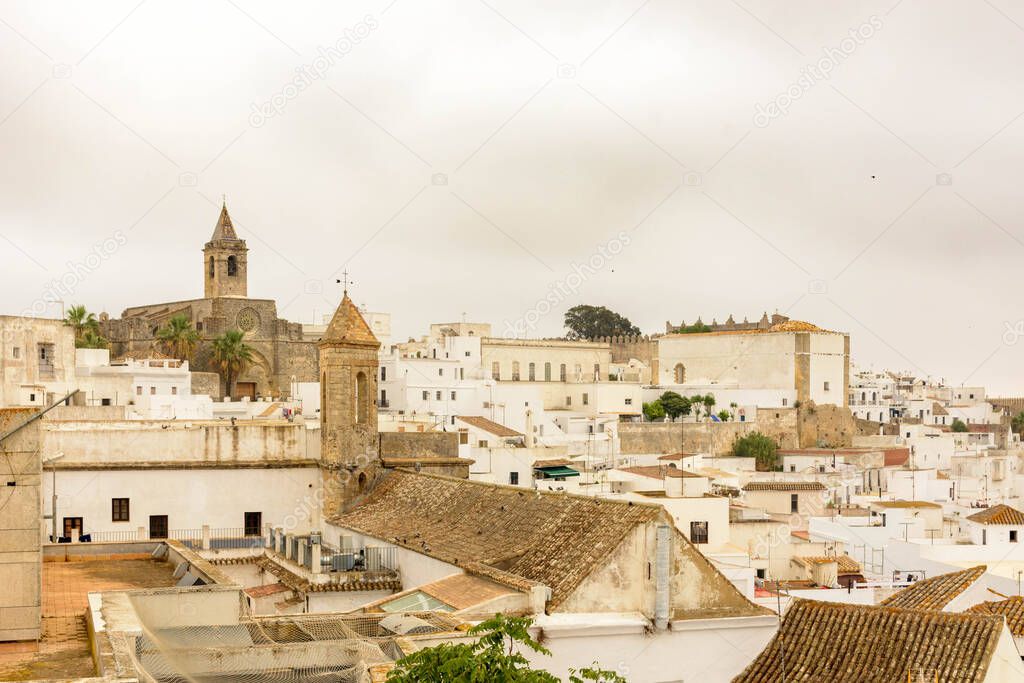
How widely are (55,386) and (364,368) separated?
18.0 meters

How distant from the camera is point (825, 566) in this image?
2072 centimetres

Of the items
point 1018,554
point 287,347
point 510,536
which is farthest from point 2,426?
point 287,347

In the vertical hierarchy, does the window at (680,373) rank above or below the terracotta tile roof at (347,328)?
below

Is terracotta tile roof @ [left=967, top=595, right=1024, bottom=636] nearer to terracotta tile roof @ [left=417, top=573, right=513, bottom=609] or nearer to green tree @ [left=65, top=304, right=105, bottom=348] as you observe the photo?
terracotta tile roof @ [left=417, top=573, right=513, bottom=609]

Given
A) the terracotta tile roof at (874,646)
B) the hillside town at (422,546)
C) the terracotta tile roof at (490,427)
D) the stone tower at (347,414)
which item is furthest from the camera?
the terracotta tile roof at (490,427)

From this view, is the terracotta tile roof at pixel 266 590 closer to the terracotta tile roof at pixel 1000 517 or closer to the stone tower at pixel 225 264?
the terracotta tile roof at pixel 1000 517

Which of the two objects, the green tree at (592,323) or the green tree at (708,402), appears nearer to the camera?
the green tree at (708,402)

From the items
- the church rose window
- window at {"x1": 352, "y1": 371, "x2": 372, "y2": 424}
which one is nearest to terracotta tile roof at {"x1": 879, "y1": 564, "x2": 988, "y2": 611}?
window at {"x1": 352, "y1": 371, "x2": 372, "y2": 424}

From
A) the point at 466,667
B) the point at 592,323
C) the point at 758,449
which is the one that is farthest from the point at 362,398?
the point at 592,323

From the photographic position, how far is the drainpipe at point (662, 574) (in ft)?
41.2

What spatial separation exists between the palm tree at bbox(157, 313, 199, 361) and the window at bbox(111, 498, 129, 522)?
3340cm

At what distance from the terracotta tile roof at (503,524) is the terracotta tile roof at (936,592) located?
468cm

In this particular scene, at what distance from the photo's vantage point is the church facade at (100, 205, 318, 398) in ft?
177

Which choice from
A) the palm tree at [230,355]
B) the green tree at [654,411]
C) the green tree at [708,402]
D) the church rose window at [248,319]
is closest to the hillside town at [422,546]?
the palm tree at [230,355]
